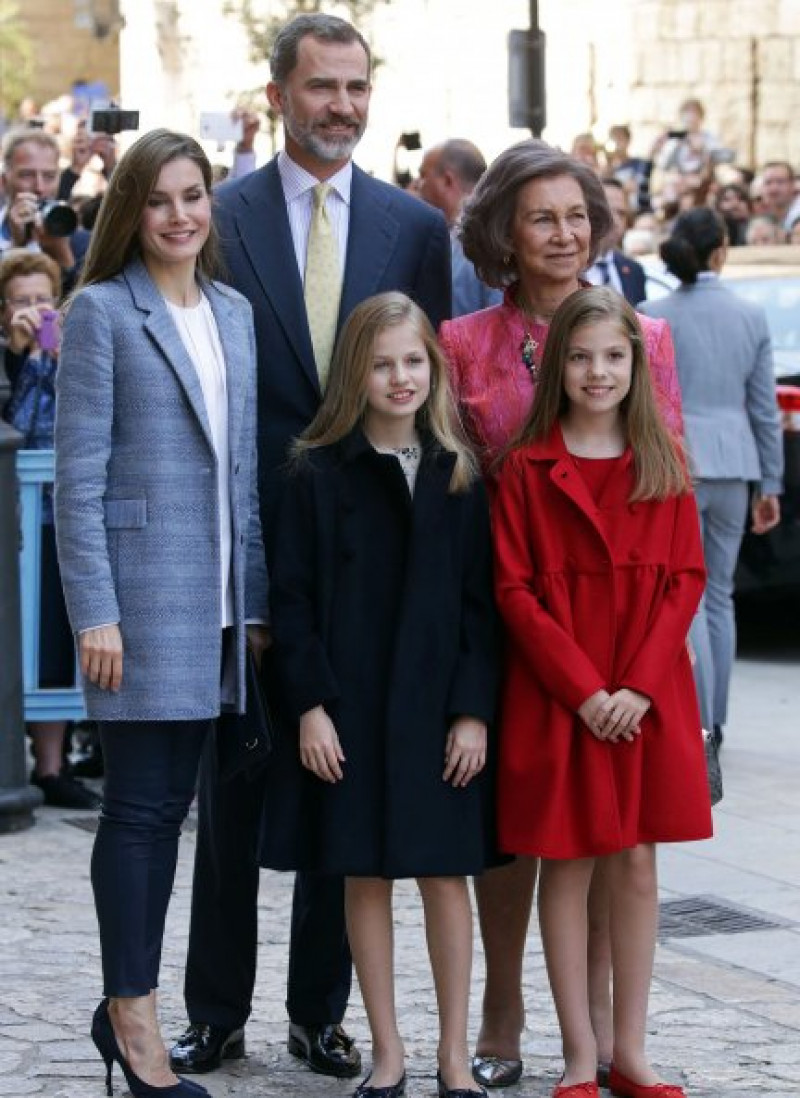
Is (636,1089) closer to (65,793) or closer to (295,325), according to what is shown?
(295,325)

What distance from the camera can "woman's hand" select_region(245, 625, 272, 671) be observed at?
16.2 ft

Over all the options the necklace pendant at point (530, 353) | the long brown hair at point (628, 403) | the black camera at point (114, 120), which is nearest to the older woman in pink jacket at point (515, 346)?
the necklace pendant at point (530, 353)

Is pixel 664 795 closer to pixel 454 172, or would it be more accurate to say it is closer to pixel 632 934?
pixel 632 934

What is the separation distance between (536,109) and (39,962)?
1395cm

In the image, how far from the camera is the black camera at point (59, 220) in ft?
30.4


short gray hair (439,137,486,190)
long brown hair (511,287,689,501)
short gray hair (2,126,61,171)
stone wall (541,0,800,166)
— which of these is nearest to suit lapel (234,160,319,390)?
long brown hair (511,287,689,501)

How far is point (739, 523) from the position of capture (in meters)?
8.89

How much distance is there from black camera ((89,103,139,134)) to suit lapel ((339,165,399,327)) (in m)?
4.75

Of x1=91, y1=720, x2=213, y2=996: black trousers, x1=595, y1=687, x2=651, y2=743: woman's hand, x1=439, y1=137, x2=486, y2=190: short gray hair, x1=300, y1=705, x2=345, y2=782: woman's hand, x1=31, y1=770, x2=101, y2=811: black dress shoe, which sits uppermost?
x1=439, y1=137, x2=486, y2=190: short gray hair

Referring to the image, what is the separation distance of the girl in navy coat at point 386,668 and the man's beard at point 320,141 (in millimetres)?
444

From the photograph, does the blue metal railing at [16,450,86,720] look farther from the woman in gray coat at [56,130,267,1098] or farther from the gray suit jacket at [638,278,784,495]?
the woman in gray coat at [56,130,267,1098]

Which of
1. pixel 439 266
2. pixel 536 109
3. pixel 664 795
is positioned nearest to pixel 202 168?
pixel 439 266

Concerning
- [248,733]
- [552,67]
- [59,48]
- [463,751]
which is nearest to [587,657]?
[463,751]

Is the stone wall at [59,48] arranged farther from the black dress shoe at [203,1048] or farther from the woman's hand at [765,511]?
the black dress shoe at [203,1048]
